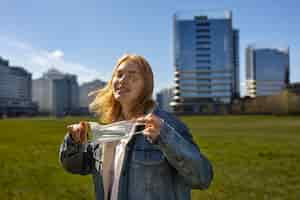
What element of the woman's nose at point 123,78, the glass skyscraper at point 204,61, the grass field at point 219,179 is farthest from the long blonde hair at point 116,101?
the glass skyscraper at point 204,61

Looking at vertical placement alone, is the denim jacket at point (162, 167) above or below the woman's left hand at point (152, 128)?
below

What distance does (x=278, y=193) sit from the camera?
8.41 m

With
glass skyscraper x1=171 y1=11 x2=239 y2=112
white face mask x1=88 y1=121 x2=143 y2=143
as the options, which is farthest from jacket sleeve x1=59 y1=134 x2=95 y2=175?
glass skyscraper x1=171 y1=11 x2=239 y2=112

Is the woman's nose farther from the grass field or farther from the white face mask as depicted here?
the grass field

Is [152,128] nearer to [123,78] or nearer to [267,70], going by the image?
[123,78]

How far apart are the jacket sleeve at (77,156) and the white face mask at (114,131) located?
4.9 inches

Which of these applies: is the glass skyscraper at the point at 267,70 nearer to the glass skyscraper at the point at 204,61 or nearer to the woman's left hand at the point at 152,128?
the glass skyscraper at the point at 204,61

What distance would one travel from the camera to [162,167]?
192cm

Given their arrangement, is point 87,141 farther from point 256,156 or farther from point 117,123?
point 256,156

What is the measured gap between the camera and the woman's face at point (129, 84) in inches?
83.2

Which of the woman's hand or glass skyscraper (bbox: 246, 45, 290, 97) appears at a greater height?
glass skyscraper (bbox: 246, 45, 290, 97)

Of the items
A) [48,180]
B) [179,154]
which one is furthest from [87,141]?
[48,180]

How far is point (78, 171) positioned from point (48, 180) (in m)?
8.14

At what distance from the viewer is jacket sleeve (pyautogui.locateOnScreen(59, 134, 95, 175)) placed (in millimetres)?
2271
